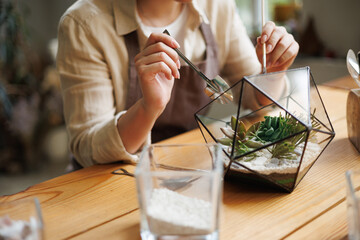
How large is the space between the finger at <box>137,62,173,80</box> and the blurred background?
1.62 metres

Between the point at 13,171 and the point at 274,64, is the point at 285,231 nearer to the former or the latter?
the point at 274,64

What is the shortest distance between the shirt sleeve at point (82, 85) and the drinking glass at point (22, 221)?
0.48m

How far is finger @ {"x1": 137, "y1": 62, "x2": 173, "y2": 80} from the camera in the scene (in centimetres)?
82

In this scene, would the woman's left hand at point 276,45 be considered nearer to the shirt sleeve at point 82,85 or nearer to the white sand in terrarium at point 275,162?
the white sand in terrarium at point 275,162

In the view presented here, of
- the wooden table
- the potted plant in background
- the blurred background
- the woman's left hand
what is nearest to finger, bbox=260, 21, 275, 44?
the woman's left hand

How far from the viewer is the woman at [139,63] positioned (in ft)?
3.04

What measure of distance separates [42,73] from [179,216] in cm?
263

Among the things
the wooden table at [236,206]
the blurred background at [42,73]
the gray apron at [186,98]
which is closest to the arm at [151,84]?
the wooden table at [236,206]

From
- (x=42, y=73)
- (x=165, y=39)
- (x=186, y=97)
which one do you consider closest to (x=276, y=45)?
(x=165, y=39)

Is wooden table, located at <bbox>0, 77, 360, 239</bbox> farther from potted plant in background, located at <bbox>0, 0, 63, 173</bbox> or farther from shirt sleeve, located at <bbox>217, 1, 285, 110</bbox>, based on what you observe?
potted plant in background, located at <bbox>0, 0, 63, 173</bbox>

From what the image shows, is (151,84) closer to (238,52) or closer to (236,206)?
(236,206)

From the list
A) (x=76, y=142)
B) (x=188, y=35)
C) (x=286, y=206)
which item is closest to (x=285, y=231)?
(x=286, y=206)

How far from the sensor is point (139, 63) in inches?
33.8

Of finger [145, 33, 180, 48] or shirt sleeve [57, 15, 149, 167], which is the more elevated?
finger [145, 33, 180, 48]
